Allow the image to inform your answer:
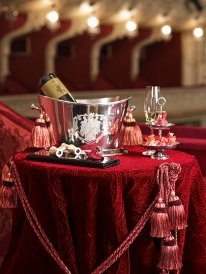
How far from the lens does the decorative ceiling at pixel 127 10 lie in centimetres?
890

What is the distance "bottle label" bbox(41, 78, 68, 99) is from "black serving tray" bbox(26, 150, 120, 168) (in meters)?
0.31

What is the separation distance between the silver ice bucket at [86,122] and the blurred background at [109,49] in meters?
4.96

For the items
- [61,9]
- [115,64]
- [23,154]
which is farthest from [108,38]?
[23,154]

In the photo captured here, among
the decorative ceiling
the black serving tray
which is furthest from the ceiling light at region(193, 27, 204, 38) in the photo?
the black serving tray

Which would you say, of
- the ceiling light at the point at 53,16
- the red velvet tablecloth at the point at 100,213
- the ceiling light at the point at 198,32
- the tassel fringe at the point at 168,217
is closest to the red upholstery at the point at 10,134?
the red velvet tablecloth at the point at 100,213

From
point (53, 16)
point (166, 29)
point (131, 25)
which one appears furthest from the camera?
point (166, 29)

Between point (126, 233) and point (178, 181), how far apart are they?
30 centimetres

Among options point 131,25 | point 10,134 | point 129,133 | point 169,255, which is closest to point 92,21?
point 131,25

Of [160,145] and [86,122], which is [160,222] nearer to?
[160,145]

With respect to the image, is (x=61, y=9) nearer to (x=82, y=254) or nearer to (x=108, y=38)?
(x=108, y=38)

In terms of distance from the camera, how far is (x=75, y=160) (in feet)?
7.82

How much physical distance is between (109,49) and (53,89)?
32.4ft

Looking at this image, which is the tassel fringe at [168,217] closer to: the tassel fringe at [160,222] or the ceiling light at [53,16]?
the tassel fringe at [160,222]

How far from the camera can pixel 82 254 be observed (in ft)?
7.75
